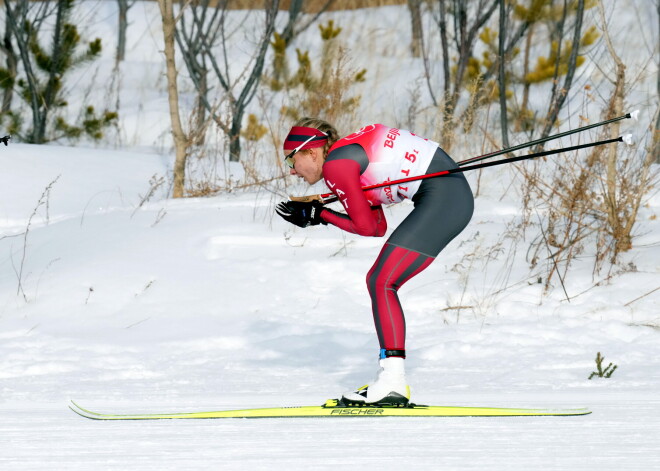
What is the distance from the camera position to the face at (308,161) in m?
3.98

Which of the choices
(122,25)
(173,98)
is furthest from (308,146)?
(122,25)

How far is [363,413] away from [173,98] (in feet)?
17.1

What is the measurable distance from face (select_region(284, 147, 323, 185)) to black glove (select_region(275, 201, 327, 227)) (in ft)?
0.37

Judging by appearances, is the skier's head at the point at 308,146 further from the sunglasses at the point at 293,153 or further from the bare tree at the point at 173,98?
the bare tree at the point at 173,98

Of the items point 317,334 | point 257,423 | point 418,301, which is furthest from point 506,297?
point 257,423

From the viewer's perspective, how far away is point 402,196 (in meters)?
4.05

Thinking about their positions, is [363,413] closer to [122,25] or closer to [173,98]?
[173,98]

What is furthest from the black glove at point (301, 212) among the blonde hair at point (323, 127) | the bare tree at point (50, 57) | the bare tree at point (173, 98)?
the bare tree at point (50, 57)

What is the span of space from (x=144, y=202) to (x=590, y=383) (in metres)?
4.91

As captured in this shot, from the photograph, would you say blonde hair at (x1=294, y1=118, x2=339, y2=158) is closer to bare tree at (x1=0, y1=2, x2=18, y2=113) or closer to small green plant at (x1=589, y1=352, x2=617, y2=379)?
small green plant at (x1=589, y1=352, x2=617, y2=379)

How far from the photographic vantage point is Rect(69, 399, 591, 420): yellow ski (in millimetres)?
3855

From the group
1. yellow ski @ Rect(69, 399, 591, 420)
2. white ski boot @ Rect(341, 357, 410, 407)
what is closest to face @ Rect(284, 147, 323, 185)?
white ski boot @ Rect(341, 357, 410, 407)

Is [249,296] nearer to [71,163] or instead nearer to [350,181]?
[350,181]

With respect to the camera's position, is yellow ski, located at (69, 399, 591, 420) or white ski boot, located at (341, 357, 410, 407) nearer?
yellow ski, located at (69, 399, 591, 420)
